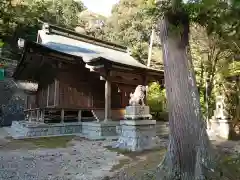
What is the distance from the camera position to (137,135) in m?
7.34

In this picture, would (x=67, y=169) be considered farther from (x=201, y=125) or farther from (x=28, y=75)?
(x=28, y=75)

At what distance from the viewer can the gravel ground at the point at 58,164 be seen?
15.4 ft

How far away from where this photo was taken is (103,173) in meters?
4.86

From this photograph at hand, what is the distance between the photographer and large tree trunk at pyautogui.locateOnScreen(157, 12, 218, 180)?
353cm

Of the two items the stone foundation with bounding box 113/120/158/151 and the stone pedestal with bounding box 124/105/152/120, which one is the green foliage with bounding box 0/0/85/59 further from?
the stone foundation with bounding box 113/120/158/151

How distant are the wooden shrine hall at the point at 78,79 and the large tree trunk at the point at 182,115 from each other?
6.46 m

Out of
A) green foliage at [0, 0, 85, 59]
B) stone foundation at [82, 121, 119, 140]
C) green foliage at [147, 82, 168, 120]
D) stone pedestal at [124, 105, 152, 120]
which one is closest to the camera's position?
stone pedestal at [124, 105, 152, 120]

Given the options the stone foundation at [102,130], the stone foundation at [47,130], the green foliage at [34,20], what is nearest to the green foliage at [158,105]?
the stone foundation at [47,130]

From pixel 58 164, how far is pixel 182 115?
137 inches

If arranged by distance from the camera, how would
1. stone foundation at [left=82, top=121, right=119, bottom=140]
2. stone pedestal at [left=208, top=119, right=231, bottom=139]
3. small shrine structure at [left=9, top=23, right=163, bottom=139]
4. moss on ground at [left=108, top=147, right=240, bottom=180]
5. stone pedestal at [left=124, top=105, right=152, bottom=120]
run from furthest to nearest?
1. stone pedestal at [left=208, top=119, right=231, bottom=139]
2. small shrine structure at [left=9, top=23, right=163, bottom=139]
3. stone foundation at [left=82, top=121, right=119, bottom=140]
4. stone pedestal at [left=124, top=105, right=152, bottom=120]
5. moss on ground at [left=108, top=147, right=240, bottom=180]

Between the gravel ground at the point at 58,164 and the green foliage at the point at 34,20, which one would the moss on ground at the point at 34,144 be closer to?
Answer: the gravel ground at the point at 58,164

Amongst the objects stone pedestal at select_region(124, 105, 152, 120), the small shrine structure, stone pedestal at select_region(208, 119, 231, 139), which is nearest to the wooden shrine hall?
the small shrine structure

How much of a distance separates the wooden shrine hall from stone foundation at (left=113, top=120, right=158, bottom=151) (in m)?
3.35

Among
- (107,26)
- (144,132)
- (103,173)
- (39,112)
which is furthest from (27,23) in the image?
(103,173)
